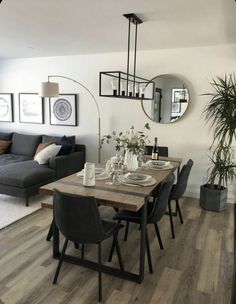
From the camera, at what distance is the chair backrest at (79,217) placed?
2.02m

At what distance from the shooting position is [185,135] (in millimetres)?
4562

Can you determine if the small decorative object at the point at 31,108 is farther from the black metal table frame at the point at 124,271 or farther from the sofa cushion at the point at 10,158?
the black metal table frame at the point at 124,271

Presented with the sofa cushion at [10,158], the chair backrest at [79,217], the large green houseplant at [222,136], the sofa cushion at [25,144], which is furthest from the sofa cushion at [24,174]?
the large green houseplant at [222,136]

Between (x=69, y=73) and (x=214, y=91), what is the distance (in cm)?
276

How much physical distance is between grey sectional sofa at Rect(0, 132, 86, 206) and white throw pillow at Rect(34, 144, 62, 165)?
93 millimetres

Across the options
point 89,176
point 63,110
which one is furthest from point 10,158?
point 89,176

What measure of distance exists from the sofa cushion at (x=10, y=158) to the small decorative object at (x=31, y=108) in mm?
908

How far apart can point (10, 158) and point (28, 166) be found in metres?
0.89

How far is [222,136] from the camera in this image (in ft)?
13.0

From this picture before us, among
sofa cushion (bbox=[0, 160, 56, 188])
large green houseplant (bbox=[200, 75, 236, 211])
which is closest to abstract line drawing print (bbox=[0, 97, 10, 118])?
sofa cushion (bbox=[0, 160, 56, 188])

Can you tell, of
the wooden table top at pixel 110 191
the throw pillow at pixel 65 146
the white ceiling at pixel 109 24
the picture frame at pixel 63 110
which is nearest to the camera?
the wooden table top at pixel 110 191

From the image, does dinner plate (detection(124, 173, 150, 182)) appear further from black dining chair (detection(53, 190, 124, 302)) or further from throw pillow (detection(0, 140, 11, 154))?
throw pillow (detection(0, 140, 11, 154))

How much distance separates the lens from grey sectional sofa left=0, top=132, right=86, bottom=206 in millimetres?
3992

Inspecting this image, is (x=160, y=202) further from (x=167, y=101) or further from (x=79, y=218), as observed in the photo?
(x=167, y=101)
